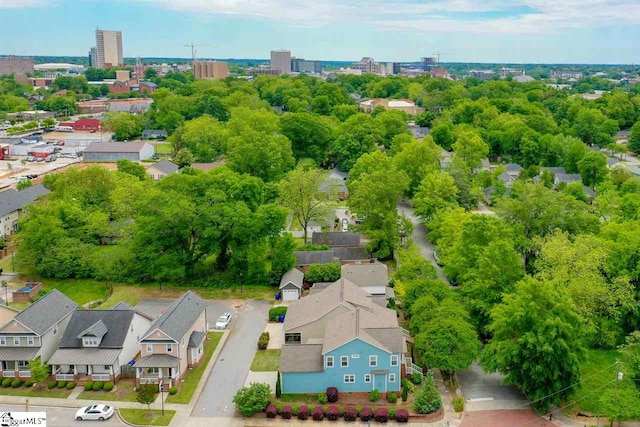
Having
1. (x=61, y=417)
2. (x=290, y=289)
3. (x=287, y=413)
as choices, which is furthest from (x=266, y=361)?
(x=61, y=417)

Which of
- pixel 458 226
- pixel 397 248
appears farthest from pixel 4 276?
pixel 458 226

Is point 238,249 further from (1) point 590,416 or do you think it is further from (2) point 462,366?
(1) point 590,416

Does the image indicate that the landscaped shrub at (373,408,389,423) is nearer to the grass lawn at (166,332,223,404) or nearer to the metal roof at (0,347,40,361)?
the grass lawn at (166,332,223,404)

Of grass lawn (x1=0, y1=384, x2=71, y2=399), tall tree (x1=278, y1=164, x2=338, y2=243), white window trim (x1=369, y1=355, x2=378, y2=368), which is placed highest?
tall tree (x1=278, y1=164, x2=338, y2=243)

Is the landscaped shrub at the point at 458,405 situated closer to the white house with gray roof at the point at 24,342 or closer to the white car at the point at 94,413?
the white car at the point at 94,413

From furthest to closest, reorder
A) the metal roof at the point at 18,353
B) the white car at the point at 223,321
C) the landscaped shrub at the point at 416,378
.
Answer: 1. the white car at the point at 223,321
2. the metal roof at the point at 18,353
3. the landscaped shrub at the point at 416,378

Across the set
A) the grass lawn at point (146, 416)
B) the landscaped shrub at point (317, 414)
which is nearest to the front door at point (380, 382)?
the landscaped shrub at point (317, 414)

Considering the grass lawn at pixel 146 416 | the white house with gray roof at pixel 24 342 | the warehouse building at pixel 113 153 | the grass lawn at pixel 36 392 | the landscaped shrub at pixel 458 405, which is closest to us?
the grass lawn at pixel 146 416

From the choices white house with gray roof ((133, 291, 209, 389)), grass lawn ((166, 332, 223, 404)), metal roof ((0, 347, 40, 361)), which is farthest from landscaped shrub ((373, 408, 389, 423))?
metal roof ((0, 347, 40, 361))
